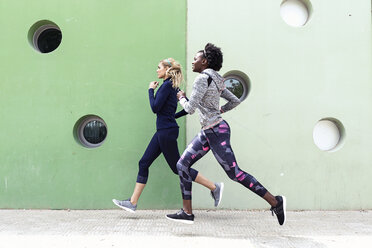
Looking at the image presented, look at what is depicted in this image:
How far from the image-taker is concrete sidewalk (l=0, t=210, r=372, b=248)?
2.80 meters

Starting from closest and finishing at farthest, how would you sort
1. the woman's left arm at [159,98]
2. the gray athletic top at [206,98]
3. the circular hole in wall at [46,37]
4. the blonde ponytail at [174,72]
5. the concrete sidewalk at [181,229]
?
1. the concrete sidewalk at [181,229]
2. the gray athletic top at [206,98]
3. the woman's left arm at [159,98]
4. the blonde ponytail at [174,72]
5. the circular hole in wall at [46,37]

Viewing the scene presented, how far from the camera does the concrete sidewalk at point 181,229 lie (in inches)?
110

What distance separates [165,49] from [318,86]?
1.89 m

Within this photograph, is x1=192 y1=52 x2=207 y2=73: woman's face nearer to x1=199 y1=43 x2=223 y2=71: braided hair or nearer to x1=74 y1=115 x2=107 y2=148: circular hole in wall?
x1=199 y1=43 x2=223 y2=71: braided hair

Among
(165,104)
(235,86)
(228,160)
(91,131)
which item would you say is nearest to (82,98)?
(91,131)

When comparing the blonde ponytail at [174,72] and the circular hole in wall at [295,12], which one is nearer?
the blonde ponytail at [174,72]

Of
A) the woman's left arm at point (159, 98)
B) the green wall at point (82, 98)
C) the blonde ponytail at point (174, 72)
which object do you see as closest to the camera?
the woman's left arm at point (159, 98)

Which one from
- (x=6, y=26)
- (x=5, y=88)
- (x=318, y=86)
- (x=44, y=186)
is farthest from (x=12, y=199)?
(x=318, y=86)

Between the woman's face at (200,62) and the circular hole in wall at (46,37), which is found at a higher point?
the circular hole in wall at (46,37)

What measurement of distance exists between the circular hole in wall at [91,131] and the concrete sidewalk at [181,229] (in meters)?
0.82

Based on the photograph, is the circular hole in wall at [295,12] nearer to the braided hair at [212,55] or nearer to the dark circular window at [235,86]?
the dark circular window at [235,86]

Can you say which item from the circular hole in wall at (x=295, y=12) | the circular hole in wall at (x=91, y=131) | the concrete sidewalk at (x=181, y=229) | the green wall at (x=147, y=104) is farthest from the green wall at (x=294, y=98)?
the circular hole in wall at (x=91, y=131)

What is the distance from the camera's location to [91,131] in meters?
4.14

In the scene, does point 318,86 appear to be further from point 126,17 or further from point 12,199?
point 12,199
